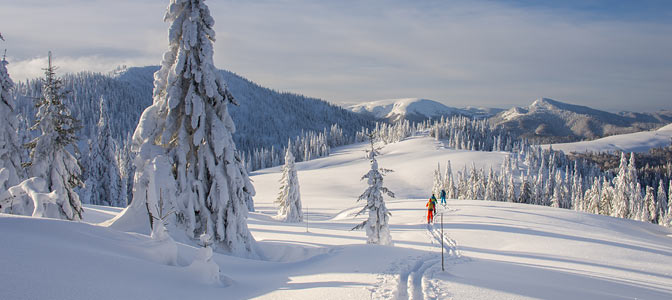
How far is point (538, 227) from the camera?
2072 centimetres

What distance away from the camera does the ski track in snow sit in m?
7.15

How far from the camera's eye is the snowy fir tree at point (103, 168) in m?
35.7

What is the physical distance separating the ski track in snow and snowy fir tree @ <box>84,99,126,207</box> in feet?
A: 119

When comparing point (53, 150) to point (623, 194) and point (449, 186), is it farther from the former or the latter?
point (449, 186)

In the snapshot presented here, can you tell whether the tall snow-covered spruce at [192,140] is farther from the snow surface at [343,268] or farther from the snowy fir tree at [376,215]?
the snowy fir tree at [376,215]

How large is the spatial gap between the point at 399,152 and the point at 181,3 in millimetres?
124321

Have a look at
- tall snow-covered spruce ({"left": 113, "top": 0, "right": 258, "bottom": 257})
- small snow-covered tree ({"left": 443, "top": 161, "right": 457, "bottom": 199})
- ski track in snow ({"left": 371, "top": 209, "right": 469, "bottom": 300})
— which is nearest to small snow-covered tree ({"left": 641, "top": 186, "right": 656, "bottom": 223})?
small snow-covered tree ({"left": 443, "top": 161, "right": 457, "bottom": 199})

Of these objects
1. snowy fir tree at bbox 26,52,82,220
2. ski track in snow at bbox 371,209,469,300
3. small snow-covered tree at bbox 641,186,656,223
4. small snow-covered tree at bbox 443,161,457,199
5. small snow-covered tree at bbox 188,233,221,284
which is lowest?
small snow-covered tree at bbox 641,186,656,223

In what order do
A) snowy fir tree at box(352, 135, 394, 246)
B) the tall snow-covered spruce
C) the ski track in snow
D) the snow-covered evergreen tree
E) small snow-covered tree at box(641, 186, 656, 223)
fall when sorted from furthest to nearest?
small snow-covered tree at box(641, 186, 656, 223), the snow-covered evergreen tree, snowy fir tree at box(352, 135, 394, 246), the tall snow-covered spruce, the ski track in snow

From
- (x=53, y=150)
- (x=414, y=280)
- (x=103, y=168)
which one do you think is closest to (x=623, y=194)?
(x=414, y=280)

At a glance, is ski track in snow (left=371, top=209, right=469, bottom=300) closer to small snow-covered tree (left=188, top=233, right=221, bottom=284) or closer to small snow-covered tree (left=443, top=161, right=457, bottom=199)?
small snow-covered tree (left=188, top=233, right=221, bottom=284)

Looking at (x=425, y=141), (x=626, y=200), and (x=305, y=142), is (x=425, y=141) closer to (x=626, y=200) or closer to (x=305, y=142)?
(x=305, y=142)

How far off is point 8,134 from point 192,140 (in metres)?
9.02

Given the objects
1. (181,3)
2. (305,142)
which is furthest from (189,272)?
(305,142)
